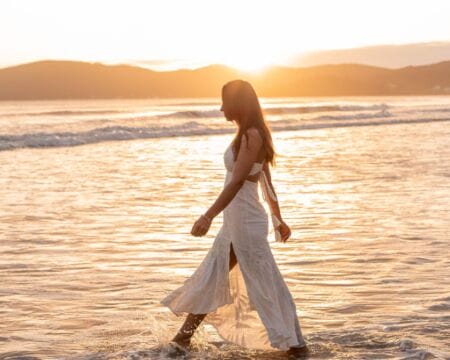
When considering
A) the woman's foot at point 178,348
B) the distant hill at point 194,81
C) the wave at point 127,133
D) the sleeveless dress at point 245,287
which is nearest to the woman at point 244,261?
the sleeveless dress at point 245,287

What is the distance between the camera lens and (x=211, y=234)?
10492 millimetres

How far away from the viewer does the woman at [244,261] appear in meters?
5.49

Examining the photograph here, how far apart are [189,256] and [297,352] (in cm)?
338

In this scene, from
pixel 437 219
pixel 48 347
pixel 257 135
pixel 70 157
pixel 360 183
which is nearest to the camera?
pixel 257 135

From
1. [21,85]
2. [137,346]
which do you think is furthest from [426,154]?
[21,85]

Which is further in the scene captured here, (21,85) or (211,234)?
(21,85)

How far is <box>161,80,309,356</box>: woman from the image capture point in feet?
18.0

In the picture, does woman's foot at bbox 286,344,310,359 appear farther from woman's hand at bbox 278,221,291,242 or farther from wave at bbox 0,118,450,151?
wave at bbox 0,118,450,151

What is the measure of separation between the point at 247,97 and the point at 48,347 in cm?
226

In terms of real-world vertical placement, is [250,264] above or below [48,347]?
above

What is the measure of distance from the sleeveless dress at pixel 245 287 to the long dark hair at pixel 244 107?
20cm

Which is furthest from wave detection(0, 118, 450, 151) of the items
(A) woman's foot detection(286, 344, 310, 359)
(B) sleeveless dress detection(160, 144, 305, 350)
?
(A) woman's foot detection(286, 344, 310, 359)

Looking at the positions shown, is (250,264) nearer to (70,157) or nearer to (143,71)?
(70,157)

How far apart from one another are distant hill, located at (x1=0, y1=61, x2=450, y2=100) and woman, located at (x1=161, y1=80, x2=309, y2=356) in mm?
127671
